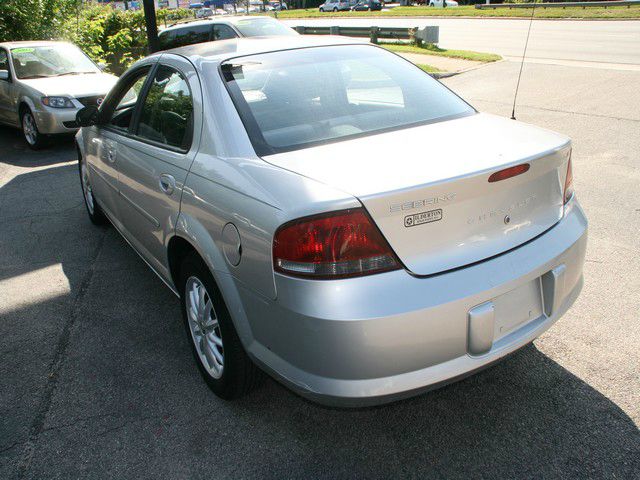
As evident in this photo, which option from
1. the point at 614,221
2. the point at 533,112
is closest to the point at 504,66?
the point at 533,112

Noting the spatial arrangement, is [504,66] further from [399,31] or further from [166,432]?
[166,432]

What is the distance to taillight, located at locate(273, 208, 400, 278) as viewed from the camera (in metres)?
2.25

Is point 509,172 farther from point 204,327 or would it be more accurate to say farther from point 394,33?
point 394,33

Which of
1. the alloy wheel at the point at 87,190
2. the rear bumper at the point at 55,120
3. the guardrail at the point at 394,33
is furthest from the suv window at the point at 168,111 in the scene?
the guardrail at the point at 394,33

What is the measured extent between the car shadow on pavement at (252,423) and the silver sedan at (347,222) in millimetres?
282

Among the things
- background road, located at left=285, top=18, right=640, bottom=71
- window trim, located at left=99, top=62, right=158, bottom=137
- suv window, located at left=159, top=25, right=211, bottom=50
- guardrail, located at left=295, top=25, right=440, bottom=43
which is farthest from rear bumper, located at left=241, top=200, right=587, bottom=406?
guardrail, located at left=295, top=25, right=440, bottom=43

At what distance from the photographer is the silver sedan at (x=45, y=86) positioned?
30.9 ft

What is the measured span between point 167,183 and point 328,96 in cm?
98

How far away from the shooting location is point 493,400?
2967 millimetres

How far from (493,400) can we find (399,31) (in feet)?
63.2

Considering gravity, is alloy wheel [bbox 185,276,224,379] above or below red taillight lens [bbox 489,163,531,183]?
below

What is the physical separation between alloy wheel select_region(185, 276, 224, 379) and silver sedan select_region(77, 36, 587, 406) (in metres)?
0.01

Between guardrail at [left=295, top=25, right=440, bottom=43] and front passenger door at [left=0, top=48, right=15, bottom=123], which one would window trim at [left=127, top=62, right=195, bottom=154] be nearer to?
front passenger door at [left=0, top=48, right=15, bottom=123]

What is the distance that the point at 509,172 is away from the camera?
2.49 metres
